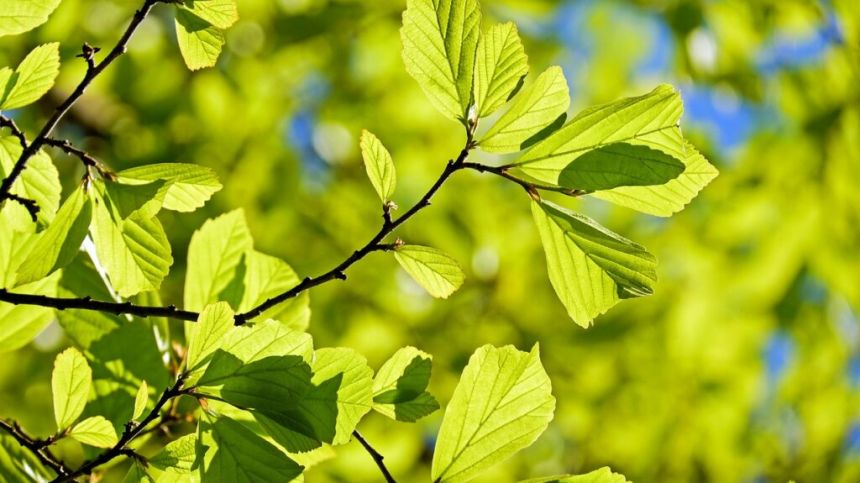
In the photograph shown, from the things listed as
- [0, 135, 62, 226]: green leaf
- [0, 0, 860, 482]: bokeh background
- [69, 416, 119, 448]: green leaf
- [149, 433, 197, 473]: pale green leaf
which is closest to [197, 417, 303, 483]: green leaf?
[149, 433, 197, 473]: pale green leaf

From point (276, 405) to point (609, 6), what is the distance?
8.45ft

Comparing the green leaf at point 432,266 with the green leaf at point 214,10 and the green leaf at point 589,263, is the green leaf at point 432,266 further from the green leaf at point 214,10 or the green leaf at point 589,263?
the green leaf at point 214,10

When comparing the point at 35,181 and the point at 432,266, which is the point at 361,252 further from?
the point at 35,181

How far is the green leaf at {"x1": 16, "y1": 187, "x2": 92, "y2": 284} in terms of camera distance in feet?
2.03

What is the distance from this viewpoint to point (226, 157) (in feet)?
7.04

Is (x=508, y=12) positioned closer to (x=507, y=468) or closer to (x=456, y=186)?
(x=456, y=186)

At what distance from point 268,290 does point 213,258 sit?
66mm

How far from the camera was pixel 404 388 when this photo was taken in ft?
2.27

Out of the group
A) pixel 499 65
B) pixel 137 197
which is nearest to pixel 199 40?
pixel 137 197

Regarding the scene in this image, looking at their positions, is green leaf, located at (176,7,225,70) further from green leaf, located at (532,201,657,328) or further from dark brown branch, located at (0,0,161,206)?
green leaf, located at (532,201,657,328)

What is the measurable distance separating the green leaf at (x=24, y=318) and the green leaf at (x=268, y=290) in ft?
0.61

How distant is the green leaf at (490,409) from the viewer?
0.65 metres

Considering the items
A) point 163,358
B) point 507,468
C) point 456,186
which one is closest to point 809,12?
point 456,186

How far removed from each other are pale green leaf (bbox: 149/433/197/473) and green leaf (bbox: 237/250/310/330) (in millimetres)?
244
